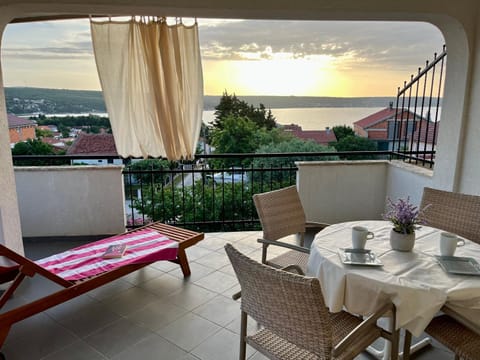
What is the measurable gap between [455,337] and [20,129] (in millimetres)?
4455

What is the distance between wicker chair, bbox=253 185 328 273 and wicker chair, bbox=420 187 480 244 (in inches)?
32.8

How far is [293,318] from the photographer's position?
1.36m

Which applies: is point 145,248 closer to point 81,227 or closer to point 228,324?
point 228,324

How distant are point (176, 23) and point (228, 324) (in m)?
2.85

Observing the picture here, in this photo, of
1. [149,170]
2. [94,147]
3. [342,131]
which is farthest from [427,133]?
[94,147]

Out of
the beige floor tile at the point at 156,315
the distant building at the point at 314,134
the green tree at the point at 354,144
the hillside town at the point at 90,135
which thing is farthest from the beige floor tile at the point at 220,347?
the distant building at the point at 314,134

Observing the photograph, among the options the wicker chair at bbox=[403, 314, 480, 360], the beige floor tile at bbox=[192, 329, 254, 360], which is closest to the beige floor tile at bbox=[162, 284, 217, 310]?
the beige floor tile at bbox=[192, 329, 254, 360]

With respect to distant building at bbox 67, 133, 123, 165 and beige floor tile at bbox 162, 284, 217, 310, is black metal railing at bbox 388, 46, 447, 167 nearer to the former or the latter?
beige floor tile at bbox 162, 284, 217, 310

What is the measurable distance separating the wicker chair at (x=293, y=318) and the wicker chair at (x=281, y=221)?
2.49ft

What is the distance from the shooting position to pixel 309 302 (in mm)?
1266

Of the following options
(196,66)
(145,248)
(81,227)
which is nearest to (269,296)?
(145,248)

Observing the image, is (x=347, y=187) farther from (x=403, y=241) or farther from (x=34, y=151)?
(x=34, y=151)

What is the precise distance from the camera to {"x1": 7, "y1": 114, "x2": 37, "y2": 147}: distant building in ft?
12.1

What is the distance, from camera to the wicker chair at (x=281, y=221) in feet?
7.84
